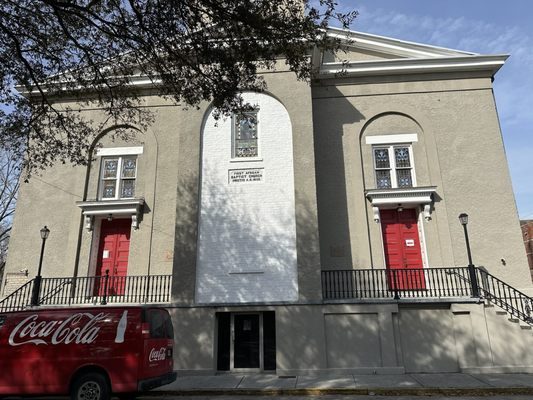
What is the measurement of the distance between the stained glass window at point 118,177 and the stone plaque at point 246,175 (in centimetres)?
438

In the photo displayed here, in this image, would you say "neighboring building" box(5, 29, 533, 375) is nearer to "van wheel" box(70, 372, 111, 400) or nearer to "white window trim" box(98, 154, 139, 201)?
"white window trim" box(98, 154, 139, 201)

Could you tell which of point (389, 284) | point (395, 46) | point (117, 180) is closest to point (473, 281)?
point (389, 284)

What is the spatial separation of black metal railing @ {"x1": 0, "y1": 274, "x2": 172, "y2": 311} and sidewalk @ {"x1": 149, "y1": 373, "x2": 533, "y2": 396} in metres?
3.37

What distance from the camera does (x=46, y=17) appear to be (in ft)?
33.6

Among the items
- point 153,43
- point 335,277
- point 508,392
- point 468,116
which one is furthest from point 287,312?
point 468,116

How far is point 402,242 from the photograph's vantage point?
1490 centimetres

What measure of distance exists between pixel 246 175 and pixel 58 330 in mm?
7738

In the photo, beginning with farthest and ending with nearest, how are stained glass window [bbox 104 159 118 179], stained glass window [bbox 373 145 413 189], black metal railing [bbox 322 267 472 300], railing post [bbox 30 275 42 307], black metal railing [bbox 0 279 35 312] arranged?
stained glass window [bbox 104 159 118 179], stained glass window [bbox 373 145 413 189], black metal railing [bbox 0 279 35 312], railing post [bbox 30 275 42 307], black metal railing [bbox 322 267 472 300]

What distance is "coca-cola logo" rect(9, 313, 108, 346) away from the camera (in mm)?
8414

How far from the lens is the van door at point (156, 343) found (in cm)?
830

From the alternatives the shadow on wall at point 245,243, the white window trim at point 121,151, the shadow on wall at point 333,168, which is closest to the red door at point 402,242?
the shadow on wall at point 333,168

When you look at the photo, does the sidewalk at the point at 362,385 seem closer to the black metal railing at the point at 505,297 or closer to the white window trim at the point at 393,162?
the black metal railing at the point at 505,297

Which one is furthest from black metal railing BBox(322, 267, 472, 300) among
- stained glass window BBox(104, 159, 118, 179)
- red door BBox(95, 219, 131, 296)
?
stained glass window BBox(104, 159, 118, 179)

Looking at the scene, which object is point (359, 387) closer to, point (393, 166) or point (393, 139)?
point (393, 166)
